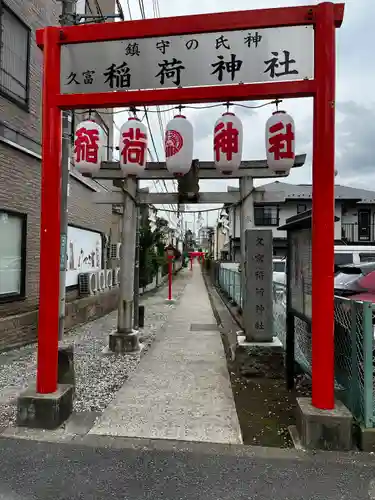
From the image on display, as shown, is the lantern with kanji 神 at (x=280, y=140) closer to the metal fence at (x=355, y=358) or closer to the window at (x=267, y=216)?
the metal fence at (x=355, y=358)

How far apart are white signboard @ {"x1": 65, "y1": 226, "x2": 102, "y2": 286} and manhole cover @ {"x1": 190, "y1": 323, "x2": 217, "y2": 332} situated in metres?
3.64

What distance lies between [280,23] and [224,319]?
8638 mm

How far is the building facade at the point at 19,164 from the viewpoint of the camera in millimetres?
7258

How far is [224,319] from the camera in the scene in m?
11.3

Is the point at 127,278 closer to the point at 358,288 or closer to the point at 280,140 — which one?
the point at 280,140

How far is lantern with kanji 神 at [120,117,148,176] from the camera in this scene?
19.3ft

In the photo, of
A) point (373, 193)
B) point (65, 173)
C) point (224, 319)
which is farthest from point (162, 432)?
point (373, 193)

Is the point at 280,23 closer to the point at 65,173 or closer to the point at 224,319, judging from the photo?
the point at 65,173

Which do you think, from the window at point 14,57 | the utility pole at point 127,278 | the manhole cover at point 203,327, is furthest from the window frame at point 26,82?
the manhole cover at point 203,327

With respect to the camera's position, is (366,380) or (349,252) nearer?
(366,380)

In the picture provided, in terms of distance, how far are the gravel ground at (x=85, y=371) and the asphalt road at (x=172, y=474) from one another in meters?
1.03

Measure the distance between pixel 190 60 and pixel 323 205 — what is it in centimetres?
217

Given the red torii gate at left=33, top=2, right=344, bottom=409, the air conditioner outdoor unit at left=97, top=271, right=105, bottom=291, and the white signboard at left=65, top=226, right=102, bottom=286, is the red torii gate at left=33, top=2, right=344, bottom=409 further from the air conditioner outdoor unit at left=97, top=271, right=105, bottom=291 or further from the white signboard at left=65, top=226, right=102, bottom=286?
the air conditioner outdoor unit at left=97, top=271, right=105, bottom=291

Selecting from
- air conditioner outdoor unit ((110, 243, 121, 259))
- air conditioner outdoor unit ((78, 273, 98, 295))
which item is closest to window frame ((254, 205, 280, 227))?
air conditioner outdoor unit ((110, 243, 121, 259))
